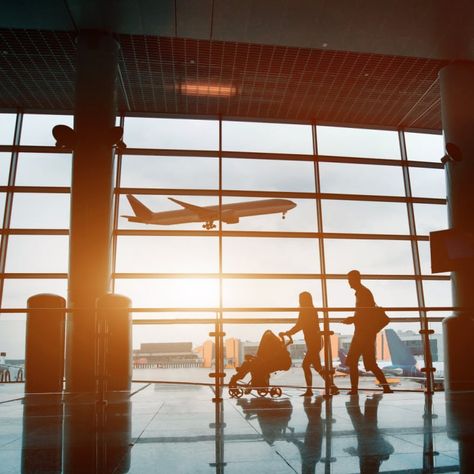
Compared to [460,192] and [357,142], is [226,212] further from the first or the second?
[460,192]

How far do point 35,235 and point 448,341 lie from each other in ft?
32.9

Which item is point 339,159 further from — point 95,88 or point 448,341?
point 95,88

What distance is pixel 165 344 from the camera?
8289mm

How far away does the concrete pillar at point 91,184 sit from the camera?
877 cm

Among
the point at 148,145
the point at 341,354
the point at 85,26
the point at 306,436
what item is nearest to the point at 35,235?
the point at 148,145

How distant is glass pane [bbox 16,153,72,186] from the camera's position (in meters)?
12.4

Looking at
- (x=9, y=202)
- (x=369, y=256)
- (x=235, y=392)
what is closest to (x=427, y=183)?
(x=369, y=256)

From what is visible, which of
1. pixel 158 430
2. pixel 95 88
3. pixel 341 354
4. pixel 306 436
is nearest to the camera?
pixel 306 436

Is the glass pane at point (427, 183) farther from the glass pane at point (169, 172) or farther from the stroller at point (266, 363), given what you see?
the stroller at point (266, 363)

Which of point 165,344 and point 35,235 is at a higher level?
point 35,235

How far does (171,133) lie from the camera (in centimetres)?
1350

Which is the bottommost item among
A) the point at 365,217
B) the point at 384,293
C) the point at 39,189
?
the point at 384,293

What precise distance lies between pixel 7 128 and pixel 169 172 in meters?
4.71

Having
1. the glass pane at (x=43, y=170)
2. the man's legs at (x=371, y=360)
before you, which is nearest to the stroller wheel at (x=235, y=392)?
the man's legs at (x=371, y=360)
